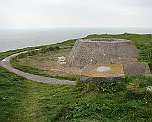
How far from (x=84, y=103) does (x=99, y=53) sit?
45.3 feet

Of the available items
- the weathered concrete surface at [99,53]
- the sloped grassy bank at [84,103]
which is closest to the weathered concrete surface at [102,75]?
the sloped grassy bank at [84,103]

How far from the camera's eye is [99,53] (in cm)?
2541

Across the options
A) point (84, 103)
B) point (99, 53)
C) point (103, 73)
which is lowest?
point (84, 103)

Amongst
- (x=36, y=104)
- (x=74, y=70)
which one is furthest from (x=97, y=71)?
(x=74, y=70)

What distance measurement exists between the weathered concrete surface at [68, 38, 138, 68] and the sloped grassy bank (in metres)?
9.25

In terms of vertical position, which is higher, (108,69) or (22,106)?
(108,69)

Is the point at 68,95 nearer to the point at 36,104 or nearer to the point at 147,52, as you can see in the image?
the point at 36,104

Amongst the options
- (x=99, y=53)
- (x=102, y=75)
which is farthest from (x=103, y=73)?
(x=99, y=53)

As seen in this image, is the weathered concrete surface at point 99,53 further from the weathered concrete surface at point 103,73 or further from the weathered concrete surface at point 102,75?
the weathered concrete surface at point 102,75

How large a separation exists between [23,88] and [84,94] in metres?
4.87

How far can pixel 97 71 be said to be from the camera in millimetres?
15672

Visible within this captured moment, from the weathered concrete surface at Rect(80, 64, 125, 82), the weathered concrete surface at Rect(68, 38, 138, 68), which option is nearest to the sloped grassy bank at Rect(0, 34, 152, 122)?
the weathered concrete surface at Rect(80, 64, 125, 82)

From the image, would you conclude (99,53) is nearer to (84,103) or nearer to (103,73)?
(103,73)

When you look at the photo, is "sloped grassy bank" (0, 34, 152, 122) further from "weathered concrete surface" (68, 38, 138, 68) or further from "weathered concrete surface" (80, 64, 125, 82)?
"weathered concrete surface" (68, 38, 138, 68)
